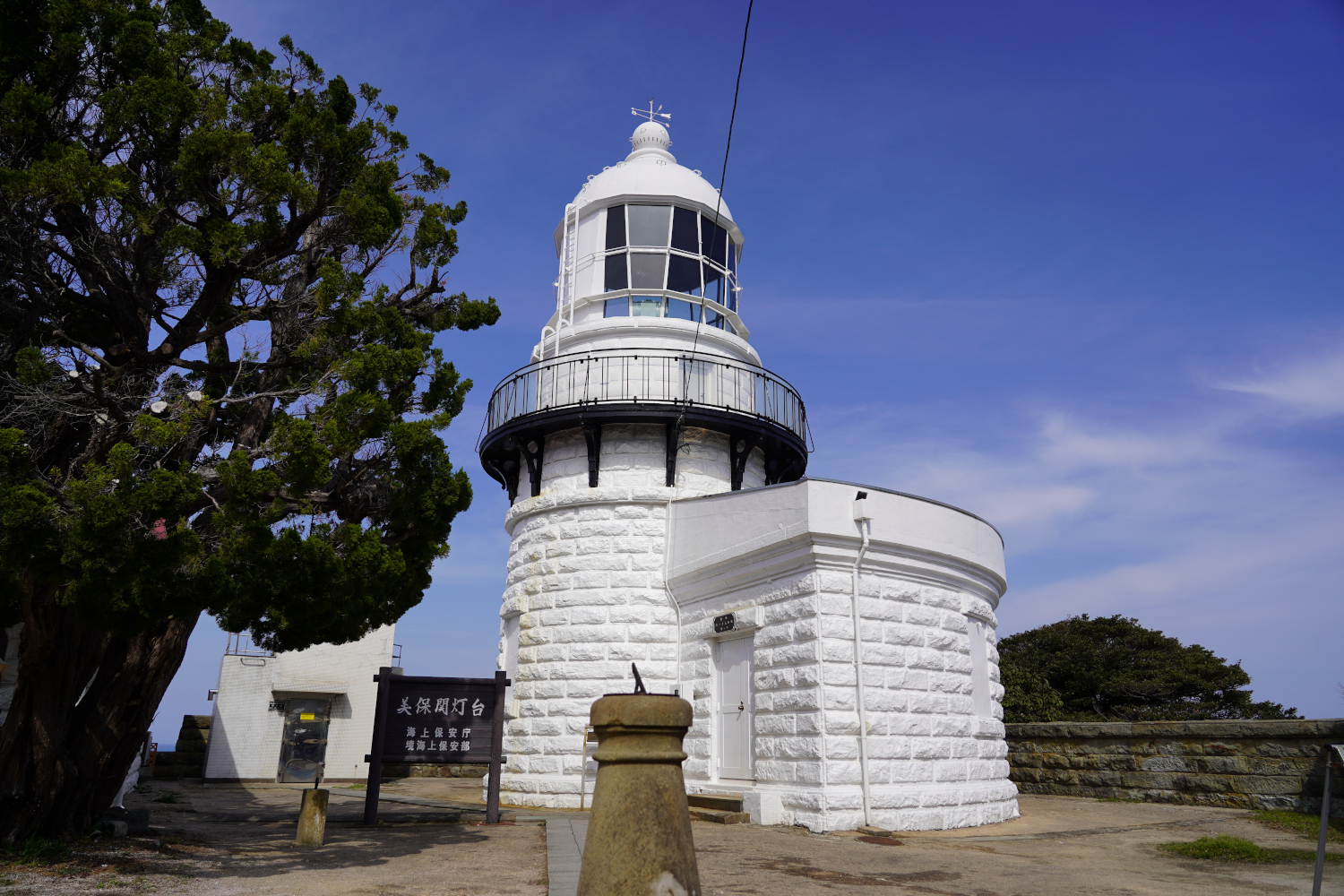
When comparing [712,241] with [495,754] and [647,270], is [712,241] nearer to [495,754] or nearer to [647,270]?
[647,270]

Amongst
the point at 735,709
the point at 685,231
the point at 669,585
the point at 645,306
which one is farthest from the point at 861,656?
the point at 685,231

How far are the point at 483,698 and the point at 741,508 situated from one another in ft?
13.1

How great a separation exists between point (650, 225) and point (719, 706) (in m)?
7.78

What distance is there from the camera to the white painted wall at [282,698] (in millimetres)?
19594

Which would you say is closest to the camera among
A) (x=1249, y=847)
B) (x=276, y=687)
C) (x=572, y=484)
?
(x=1249, y=847)

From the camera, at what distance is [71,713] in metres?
6.85

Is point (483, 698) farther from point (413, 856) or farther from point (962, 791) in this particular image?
point (962, 791)

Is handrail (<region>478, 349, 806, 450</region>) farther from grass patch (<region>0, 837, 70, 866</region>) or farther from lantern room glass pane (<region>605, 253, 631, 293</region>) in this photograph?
grass patch (<region>0, 837, 70, 866</region>)

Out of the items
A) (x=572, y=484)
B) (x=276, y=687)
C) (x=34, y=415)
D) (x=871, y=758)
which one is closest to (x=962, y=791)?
(x=871, y=758)

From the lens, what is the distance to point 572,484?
12.9m

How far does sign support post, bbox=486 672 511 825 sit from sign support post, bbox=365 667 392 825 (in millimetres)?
1227

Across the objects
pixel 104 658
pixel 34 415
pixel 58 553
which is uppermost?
pixel 34 415

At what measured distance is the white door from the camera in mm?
10336

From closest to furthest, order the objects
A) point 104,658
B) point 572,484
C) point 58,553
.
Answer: point 58,553 < point 104,658 < point 572,484
